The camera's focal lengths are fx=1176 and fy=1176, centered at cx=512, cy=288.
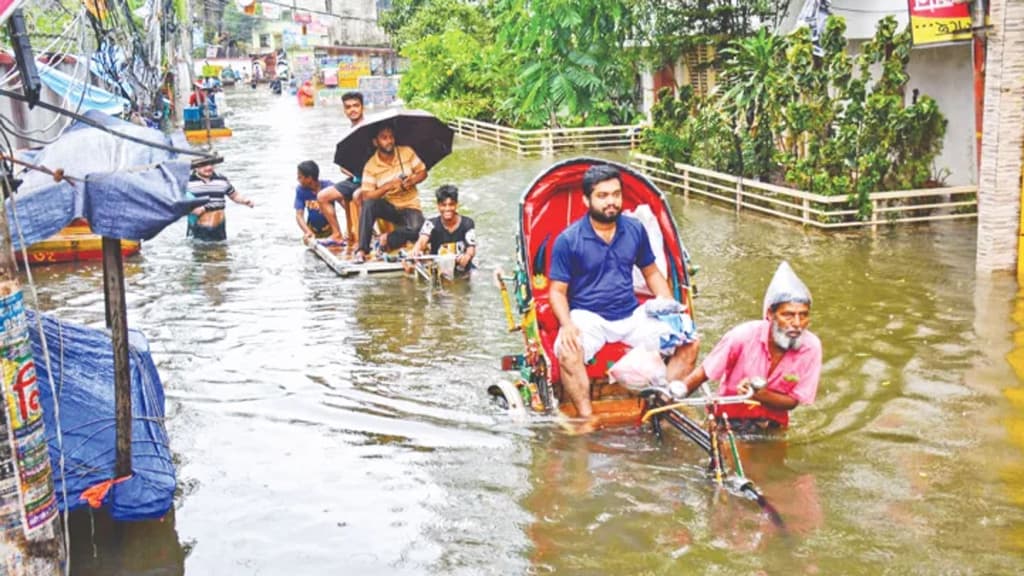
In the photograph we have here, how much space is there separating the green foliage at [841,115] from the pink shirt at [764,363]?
26.6 ft

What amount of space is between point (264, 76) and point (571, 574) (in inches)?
3181

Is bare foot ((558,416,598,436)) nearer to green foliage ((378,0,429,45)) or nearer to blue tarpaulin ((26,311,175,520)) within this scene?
blue tarpaulin ((26,311,175,520))

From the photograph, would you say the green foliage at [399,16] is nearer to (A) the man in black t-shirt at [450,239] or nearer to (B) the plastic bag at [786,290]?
(A) the man in black t-shirt at [450,239]

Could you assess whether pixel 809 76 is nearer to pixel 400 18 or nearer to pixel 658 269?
pixel 658 269

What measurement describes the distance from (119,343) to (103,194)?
0.75 m

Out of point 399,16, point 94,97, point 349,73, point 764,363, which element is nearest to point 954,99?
point 764,363

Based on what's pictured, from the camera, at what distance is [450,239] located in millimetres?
12414

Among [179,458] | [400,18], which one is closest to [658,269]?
[179,458]

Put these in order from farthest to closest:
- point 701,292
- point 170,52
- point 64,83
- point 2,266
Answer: point 170,52 < point 64,83 < point 701,292 < point 2,266

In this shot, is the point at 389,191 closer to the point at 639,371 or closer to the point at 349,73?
the point at 639,371

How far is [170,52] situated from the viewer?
3039 cm

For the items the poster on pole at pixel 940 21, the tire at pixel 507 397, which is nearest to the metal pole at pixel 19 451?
the tire at pixel 507 397

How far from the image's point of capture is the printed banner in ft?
14.8

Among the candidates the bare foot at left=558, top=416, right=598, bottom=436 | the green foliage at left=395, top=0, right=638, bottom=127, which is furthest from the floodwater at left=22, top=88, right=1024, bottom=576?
the green foliage at left=395, top=0, right=638, bottom=127
